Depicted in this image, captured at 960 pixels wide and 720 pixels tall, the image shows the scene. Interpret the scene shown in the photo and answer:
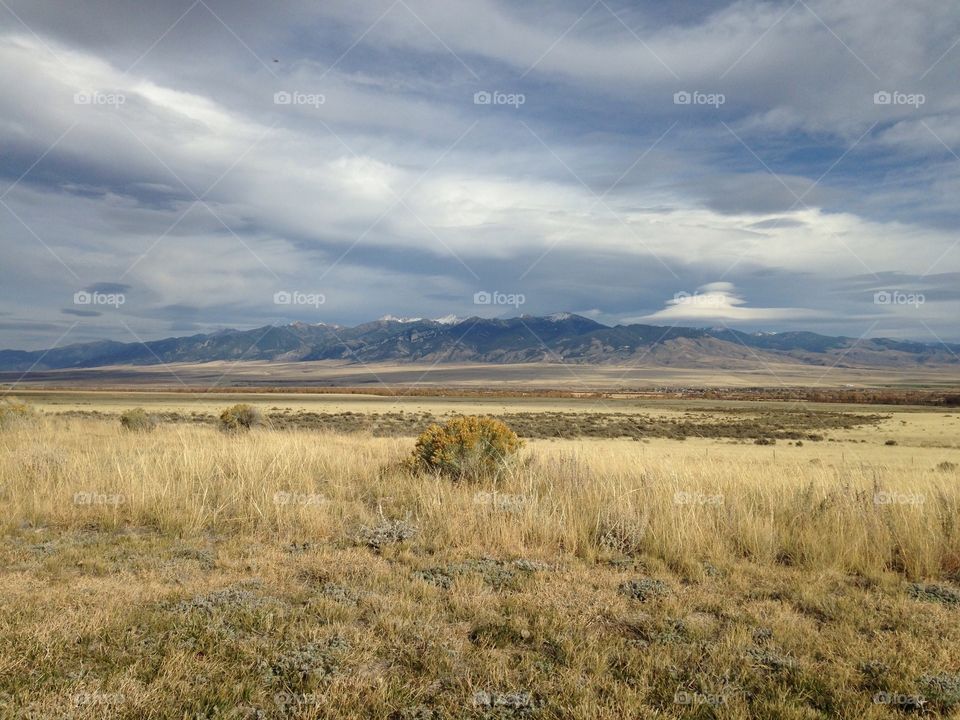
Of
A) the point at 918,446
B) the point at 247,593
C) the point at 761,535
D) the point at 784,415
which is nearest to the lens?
the point at 247,593

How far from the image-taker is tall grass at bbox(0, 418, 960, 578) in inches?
274

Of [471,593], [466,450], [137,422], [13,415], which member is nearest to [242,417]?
[137,422]

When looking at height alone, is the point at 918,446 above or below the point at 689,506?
below

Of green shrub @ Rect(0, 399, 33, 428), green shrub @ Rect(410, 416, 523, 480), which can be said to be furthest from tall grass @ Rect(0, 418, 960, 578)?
green shrub @ Rect(0, 399, 33, 428)

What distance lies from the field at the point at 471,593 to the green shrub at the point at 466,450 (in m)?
0.56

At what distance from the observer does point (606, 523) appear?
7508 millimetres

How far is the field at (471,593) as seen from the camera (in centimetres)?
391

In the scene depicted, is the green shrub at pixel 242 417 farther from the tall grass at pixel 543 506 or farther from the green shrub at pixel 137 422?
the tall grass at pixel 543 506

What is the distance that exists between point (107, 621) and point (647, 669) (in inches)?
157

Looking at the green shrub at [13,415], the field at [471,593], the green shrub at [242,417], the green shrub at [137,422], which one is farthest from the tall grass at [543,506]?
the green shrub at [242,417]

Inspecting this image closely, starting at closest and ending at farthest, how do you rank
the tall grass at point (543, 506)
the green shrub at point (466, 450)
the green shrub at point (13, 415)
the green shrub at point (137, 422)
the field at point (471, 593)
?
the field at point (471, 593), the tall grass at point (543, 506), the green shrub at point (466, 450), the green shrub at point (13, 415), the green shrub at point (137, 422)

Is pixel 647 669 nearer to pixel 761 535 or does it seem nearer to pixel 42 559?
pixel 761 535

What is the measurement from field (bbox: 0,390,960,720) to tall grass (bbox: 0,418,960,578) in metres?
0.04

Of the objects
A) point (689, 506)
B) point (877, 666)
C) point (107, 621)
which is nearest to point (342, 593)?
point (107, 621)
